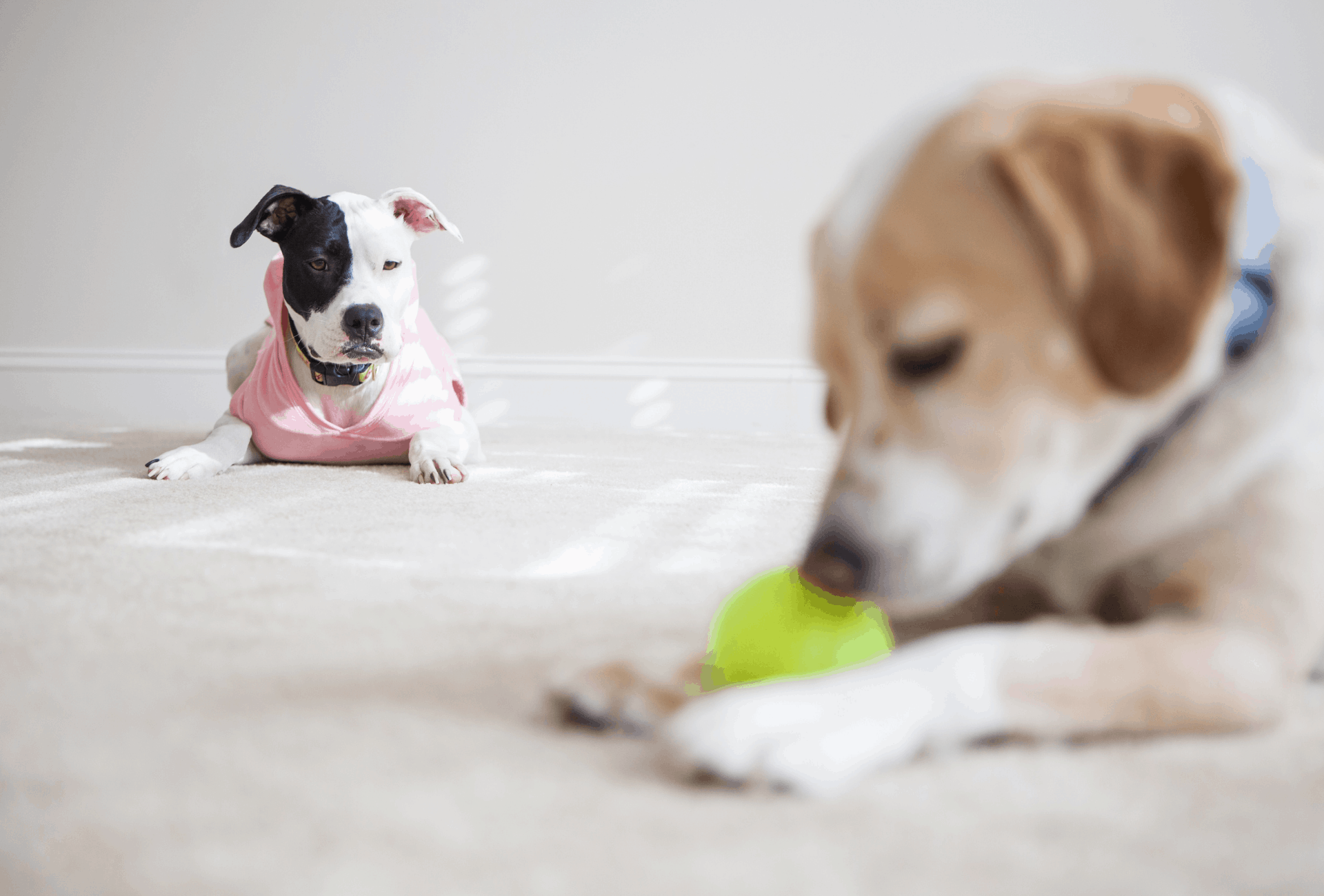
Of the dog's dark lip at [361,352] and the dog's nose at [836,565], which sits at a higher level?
the dog's nose at [836,565]

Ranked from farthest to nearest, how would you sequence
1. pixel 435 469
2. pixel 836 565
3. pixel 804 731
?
pixel 435 469 → pixel 836 565 → pixel 804 731

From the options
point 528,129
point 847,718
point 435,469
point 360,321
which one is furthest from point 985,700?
point 528,129

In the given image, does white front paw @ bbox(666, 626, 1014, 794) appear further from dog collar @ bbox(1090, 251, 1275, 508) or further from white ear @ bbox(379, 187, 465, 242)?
white ear @ bbox(379, 187, 465, 242)

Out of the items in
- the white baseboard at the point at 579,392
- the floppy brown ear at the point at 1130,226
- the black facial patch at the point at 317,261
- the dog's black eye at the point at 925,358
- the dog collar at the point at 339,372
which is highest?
the floppy brown ear at the point at 1130,226

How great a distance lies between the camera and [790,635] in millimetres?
773

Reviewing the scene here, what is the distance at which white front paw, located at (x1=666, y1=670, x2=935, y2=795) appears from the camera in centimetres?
61

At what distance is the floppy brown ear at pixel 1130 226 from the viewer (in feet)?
2.24

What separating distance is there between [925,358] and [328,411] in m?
2.16

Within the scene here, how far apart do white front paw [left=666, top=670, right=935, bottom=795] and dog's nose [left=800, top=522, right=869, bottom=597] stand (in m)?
0.10

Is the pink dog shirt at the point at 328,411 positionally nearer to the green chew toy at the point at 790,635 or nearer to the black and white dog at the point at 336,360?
the black and white dog at the point at 336,360

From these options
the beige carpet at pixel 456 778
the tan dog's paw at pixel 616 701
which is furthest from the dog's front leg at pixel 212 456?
the tan dog's paw at pixel 616 701

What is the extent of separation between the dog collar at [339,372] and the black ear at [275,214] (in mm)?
A: 340

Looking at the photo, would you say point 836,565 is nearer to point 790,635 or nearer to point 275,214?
point 790,635

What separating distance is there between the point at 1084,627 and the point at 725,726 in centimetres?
31
